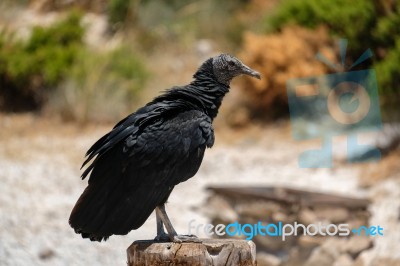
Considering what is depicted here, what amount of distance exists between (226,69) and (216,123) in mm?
7676

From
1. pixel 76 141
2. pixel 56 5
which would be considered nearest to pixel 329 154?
pixel 76 141

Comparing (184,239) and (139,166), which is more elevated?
(139,166)

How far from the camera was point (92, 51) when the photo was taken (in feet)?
44.0

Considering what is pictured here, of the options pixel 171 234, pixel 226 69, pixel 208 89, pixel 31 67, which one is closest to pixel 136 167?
pixel 171 234

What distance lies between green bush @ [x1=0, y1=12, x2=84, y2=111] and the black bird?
8.67 metres

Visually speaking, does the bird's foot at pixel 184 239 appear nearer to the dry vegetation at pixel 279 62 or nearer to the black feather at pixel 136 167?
the black feather at pixel 136 167

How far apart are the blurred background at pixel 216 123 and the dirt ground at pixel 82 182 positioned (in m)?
0.02

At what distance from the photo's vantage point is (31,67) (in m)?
12.9

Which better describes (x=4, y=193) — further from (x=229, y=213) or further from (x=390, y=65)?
(x=390, y=65)

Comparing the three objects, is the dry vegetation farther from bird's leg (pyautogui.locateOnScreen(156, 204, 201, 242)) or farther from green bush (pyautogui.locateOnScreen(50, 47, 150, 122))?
bird's leg (pyautogui.locateOnScreen(156, 204, 201, 242))

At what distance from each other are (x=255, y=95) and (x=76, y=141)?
2.86 m

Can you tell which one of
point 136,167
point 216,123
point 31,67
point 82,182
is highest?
point 31,67

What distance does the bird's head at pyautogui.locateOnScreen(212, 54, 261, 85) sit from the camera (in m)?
4.55

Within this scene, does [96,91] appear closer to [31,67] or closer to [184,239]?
[31,67]
